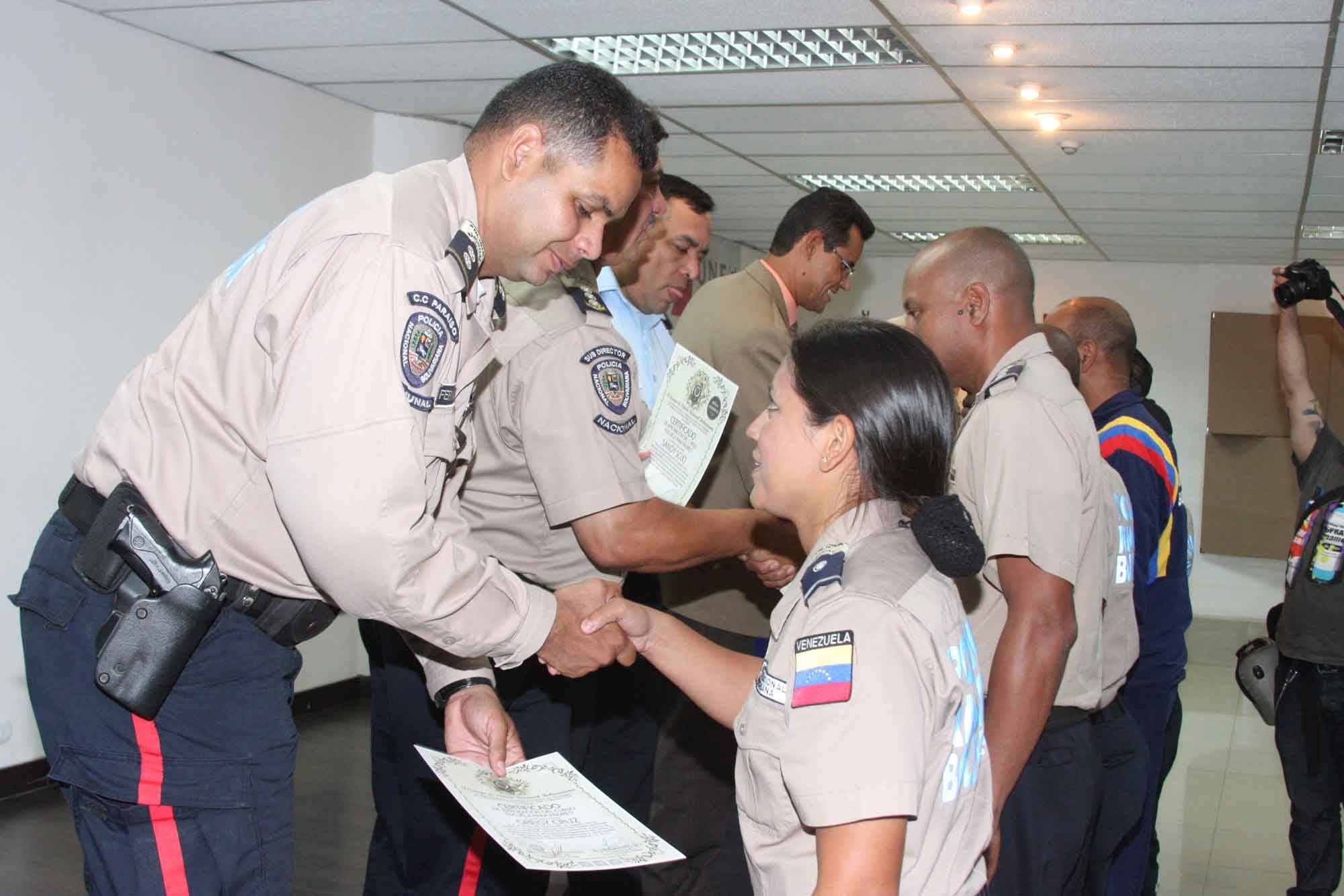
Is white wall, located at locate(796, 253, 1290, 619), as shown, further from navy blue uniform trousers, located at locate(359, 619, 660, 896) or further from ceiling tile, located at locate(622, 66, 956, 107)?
navy blue uniform trousers, located at locate(359, 619, 660, 896)

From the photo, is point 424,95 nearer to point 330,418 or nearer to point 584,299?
point 584,299

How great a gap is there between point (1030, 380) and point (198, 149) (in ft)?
13.1

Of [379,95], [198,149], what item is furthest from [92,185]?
[379,95]

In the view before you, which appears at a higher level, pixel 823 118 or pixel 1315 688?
pixel 823 118

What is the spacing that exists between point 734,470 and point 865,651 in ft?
6.45

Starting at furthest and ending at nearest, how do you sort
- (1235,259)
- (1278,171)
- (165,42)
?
1. (1235,259)
2. (1278,171)
3. (165,42)

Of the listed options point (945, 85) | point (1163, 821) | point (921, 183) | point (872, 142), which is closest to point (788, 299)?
point (945, 85)

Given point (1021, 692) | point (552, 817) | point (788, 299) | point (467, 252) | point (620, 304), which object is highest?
point (788, 299)

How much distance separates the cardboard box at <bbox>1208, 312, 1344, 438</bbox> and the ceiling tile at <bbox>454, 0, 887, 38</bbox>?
7508 millimetres

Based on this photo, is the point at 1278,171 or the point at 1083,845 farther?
the point at 1278,171

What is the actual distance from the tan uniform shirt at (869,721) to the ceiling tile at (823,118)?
4506 millimetres

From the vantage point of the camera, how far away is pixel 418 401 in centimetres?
151

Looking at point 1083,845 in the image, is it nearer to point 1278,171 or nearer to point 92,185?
point 92,185

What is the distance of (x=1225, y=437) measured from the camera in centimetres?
1046
